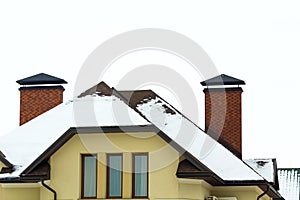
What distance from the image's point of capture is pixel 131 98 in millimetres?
21141

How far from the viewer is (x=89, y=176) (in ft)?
60.6

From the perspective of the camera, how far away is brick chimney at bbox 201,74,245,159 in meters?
22.8

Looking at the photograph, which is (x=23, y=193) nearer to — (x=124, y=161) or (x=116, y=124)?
(x=124, y=161)

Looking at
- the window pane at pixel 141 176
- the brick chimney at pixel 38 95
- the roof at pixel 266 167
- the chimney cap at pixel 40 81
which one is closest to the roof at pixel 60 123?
the window pane at pixel 141 176

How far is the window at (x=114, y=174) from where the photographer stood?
1839 centimetres

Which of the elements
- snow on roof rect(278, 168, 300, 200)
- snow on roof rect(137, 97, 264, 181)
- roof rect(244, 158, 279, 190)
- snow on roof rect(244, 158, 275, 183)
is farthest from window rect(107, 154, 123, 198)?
snow on roof rect(278, 168, 300, 200)

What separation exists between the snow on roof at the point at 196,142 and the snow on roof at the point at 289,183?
5996 mm

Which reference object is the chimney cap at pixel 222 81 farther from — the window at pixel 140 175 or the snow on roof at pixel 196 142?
the window at pixel 140 175

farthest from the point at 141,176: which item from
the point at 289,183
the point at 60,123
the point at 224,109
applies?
the point at 289,183

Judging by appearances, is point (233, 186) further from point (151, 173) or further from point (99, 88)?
point (99, 88)

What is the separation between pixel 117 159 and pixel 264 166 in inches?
210

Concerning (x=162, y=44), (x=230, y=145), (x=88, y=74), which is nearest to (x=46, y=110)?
(x=88, y=74)

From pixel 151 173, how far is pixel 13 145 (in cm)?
380

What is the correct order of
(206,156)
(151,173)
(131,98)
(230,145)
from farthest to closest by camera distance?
(230,145), (131,98), (206,156), (151,173)
